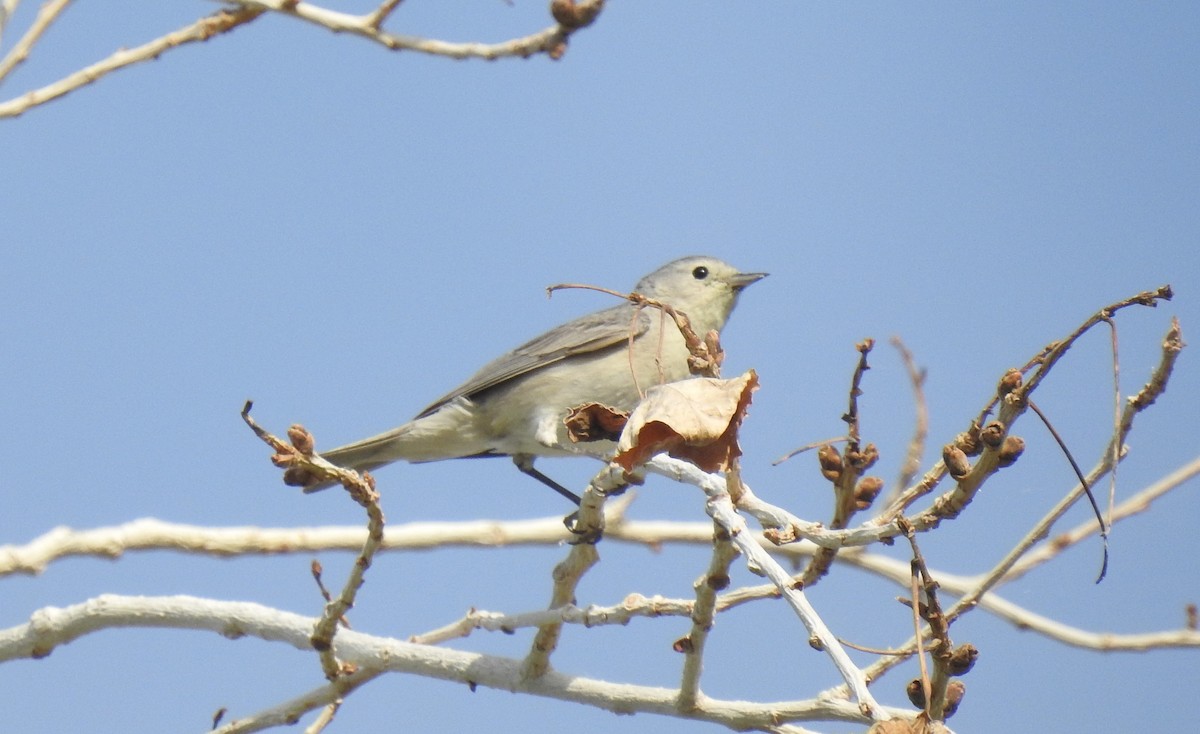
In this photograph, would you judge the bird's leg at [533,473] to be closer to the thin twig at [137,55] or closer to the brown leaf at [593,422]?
the thin twig at [137,55]

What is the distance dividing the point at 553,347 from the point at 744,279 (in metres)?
1.46

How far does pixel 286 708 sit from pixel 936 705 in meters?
2.99

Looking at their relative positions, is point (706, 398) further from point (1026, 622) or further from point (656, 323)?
point (656, 323)

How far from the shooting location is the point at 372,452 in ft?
25.6

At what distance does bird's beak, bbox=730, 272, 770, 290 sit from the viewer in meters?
8.77

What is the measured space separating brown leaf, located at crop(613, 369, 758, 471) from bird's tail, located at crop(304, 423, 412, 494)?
492 cm

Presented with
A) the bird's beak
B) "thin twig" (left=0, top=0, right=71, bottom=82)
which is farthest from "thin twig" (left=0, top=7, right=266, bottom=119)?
the bird's beak

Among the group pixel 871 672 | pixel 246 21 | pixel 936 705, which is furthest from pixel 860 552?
pixel 936 705

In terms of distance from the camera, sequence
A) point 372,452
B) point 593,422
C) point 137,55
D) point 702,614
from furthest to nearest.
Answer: point 372,452 < point 137,55 < point 702,614 < point 593,422

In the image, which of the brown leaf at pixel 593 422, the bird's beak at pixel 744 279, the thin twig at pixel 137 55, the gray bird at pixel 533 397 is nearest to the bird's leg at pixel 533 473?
the gray bird at pixel 533 397

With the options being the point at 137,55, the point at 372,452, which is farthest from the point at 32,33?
the point at 372,452

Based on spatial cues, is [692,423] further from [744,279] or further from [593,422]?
[744,279]

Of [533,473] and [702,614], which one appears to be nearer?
[702,614]

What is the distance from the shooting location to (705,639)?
3820 mm
